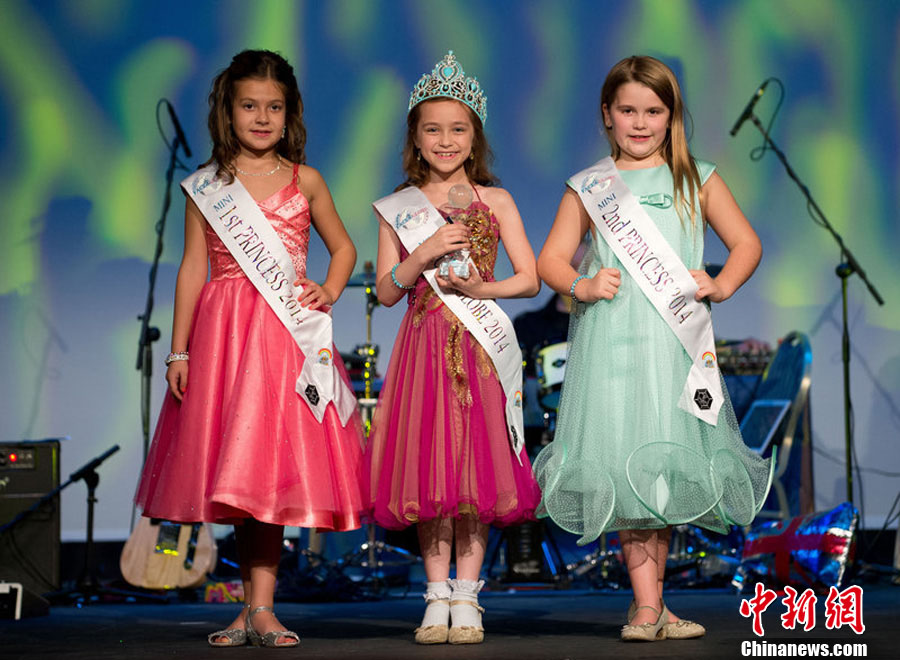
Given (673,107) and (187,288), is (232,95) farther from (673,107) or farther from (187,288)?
(673,107)

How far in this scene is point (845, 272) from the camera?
4.74 m

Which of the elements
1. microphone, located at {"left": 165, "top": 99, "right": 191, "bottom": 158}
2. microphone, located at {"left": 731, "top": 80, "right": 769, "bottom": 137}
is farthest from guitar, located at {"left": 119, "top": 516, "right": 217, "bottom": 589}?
microphone, located at {"left": 731, "top": 80, "right": 769, "bottom": 137}

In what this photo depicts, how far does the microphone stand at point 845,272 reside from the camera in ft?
15.2

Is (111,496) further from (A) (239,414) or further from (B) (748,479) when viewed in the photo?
(B) (748,479)

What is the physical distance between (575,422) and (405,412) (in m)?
0.37

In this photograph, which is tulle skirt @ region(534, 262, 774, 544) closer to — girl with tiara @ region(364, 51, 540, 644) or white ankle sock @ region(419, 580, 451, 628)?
girl with tiara @ region(364, 51, 540, 644)

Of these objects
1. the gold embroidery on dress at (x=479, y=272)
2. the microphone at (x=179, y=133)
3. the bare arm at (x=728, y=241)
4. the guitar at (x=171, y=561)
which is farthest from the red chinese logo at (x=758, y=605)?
the microphone at (x=179, y=133)

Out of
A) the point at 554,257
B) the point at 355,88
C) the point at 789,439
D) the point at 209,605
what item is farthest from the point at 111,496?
the point at 554,257

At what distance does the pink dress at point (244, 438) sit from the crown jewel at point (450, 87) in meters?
0.58

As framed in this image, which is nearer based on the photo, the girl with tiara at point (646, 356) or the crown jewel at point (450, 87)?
the girl with tiara at point (646, 356)

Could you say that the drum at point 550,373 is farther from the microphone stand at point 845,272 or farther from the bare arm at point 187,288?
the bare arm at point 187,288

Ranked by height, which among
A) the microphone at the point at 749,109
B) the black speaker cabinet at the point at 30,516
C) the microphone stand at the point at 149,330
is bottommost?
the black speaker cabinet at the point at 30,516

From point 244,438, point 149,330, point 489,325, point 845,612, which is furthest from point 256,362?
point 149,330

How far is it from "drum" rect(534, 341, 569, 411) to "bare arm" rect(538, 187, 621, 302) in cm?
191
